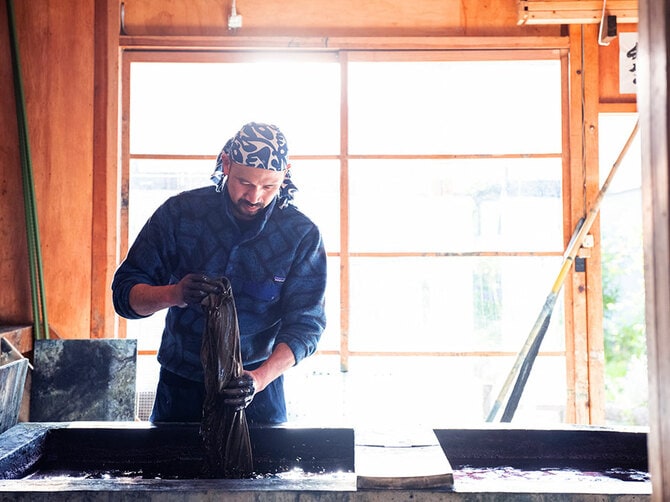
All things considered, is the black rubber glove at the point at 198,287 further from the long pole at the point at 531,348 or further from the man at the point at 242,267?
the long pole at the point at 531,348

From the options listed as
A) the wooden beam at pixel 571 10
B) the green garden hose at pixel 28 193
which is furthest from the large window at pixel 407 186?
the green garden hose at pixel 28 193

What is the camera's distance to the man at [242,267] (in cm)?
213

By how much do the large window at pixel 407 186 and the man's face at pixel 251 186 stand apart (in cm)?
164

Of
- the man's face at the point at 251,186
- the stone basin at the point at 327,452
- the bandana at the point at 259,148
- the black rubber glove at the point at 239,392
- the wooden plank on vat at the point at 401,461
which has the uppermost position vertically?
the bandana at the point at 259,148

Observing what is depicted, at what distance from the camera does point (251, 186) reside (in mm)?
2145

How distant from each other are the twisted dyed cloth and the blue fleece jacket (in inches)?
11.8

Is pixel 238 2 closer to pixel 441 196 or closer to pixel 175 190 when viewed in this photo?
pixel 175 190

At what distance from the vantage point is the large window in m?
3.81

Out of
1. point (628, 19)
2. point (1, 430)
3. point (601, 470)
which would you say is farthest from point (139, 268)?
point (628, 19)

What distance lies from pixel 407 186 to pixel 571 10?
1.30 meters

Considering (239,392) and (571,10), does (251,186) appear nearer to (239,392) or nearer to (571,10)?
(239,392)

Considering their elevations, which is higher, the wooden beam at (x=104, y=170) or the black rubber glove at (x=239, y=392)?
the wooden beam at (x=104, y=170)

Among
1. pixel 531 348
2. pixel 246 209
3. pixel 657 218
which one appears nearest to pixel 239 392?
pixel 246 209

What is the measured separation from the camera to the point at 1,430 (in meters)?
1.89
